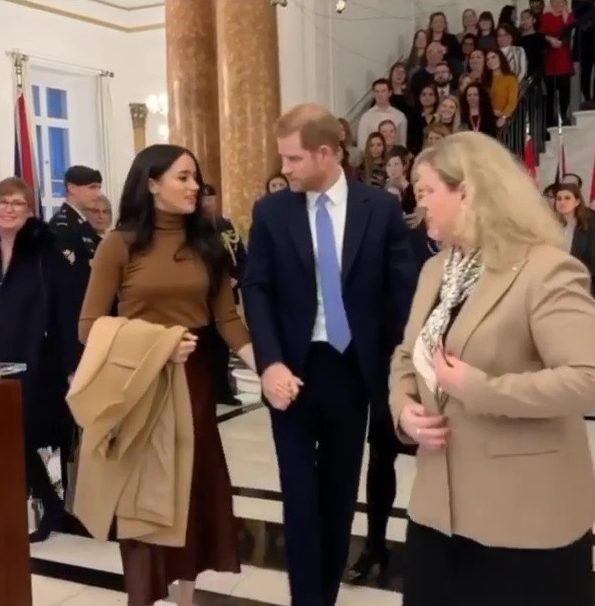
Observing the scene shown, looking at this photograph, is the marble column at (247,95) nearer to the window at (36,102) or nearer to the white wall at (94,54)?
the white wall at (94,54)

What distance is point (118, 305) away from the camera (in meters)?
2.68

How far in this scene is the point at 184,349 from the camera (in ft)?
8.37

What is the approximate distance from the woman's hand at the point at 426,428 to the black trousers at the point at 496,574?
21cm

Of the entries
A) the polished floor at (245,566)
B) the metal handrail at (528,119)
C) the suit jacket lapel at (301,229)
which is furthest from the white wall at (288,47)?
the suit jacket lapel at (301,229)

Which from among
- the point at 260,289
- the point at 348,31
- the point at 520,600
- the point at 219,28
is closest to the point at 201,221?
the point at 260,289

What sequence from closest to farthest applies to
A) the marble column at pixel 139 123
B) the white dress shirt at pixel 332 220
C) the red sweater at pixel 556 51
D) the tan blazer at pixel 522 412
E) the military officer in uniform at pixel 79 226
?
the tan blazer at pixel 522 412 < the white dress shirt at pixel 332 220 < the military officer in uniform at pixel 79 226 < the red sweater at pixel 556 51 < the marble column at pixel 139 123

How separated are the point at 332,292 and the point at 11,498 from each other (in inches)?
44.2

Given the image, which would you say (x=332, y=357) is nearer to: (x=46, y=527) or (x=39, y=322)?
(x=39, y=322)

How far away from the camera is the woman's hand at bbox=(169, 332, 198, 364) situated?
8.35 feet

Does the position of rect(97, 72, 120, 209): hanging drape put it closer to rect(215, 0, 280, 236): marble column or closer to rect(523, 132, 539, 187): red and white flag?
rect(215, 0, 280, 236): marble column

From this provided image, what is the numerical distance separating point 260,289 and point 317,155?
422 mm

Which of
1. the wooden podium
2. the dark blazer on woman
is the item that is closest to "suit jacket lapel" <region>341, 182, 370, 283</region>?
the wooden podium

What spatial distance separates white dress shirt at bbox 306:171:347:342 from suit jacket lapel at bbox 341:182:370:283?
15 millimetres

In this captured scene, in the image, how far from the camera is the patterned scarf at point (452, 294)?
183 cm
